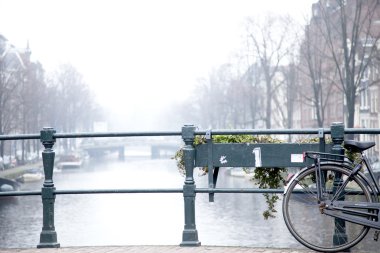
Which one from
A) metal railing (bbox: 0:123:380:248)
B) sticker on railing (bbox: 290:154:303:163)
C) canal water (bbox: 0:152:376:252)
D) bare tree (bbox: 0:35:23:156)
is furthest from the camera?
bare tree (bbox: 0:35:23:156)

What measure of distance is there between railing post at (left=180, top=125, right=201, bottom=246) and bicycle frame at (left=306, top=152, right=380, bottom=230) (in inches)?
44.0

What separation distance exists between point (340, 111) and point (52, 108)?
28.1 meters

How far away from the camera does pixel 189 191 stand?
6105mm

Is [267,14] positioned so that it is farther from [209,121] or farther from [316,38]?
[209,121]

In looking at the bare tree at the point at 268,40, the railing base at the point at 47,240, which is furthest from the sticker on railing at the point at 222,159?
the bare tree at the point at 268,40

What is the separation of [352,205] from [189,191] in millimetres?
1432

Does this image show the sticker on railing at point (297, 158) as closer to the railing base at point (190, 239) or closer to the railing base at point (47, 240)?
the railing base at point (190, 239)

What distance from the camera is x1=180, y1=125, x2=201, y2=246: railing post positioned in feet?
20.0

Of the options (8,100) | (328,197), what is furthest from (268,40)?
(328,197)

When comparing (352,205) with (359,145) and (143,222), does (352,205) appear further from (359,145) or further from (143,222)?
(143,222)

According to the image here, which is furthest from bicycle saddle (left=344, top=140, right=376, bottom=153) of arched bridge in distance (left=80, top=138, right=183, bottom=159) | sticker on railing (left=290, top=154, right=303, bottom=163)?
arched bridge in distance (left=80, top=138, right=183, bottom=159)

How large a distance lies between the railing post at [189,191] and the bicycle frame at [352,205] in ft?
3.67

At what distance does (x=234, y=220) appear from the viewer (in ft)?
81.7

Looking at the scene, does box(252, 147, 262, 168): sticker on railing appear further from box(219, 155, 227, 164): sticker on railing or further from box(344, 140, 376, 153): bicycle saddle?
box(344, 140, 376, 153): bicycle saddle
